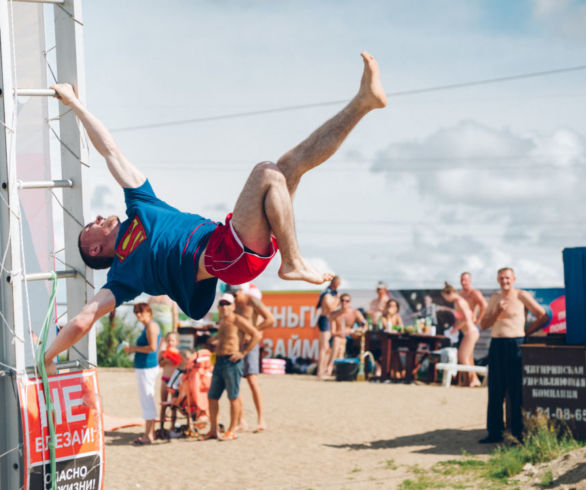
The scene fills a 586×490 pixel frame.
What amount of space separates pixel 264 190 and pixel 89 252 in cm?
142

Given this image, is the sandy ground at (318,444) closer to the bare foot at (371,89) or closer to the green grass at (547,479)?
the green grass at (547,479)

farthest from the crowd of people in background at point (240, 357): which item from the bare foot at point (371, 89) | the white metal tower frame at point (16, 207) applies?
the bare foot at point (371, 89)

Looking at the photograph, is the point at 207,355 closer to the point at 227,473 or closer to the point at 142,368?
the point at 142,368

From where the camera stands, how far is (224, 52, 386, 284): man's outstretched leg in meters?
4.96

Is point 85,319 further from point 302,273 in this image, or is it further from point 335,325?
point 335,325

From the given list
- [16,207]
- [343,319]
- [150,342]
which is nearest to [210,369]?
[150,342]

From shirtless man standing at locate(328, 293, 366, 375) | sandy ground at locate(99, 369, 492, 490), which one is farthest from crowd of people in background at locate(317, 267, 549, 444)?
sandy ground at locate(99, 369, 492, 490)

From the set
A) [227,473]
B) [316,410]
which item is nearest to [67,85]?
[227,473]

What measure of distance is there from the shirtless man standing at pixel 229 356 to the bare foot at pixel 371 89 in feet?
21.7

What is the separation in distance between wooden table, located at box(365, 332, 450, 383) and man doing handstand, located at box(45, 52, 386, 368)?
12590mm

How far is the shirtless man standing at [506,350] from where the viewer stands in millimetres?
10555

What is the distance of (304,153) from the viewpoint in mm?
5078

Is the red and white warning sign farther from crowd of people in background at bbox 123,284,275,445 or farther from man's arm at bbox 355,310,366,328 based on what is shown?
man's arm at bbox 355,310,366,328

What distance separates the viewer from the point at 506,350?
10.6 metres
